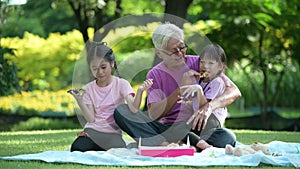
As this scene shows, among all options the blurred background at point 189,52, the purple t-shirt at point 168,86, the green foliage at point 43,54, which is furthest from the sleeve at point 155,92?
the green foliage at point 43,54

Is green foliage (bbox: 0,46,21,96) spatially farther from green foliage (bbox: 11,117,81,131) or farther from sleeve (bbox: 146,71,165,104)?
sleeve (bbox: 146,71,165,104)

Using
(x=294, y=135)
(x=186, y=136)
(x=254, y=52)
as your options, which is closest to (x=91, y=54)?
(x=186, y=136)

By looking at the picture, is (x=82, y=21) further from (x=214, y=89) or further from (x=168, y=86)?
(x=214, y=89)

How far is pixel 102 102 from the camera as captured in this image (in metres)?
4.33

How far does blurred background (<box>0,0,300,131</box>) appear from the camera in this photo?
9250mm

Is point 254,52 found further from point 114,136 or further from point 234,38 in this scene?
point 114,136

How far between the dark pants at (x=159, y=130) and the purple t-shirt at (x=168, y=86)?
10cm

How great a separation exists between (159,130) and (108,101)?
0.41m

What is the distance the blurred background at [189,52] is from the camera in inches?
364

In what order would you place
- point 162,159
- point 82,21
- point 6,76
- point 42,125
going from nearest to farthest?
point 162,159
point 6,76
point 42,125
point 82,21

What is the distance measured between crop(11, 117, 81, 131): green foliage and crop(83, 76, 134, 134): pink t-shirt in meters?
5.11

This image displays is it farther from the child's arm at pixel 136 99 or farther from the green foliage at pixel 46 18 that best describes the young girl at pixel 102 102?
the green foliage at pixel 46 18

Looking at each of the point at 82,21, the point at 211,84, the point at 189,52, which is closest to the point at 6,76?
the point at 189,52

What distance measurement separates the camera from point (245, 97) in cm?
1260
